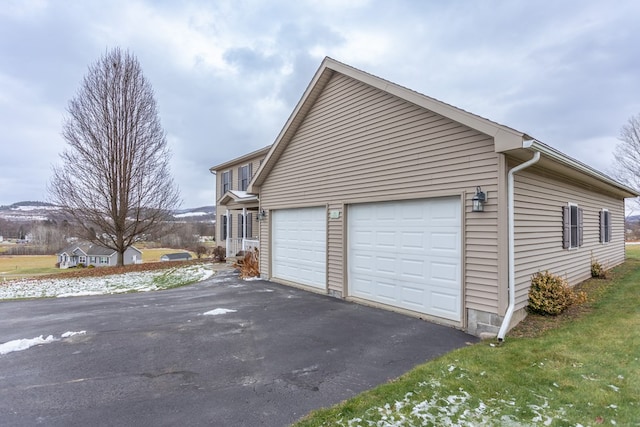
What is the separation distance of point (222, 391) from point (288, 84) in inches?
623

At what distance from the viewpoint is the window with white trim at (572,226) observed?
727cm

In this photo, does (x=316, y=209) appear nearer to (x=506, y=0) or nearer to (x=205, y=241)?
(x=506, y=0)

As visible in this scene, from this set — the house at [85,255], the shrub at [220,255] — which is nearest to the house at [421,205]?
the shrub at [220,255]

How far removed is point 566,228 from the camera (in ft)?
24.0

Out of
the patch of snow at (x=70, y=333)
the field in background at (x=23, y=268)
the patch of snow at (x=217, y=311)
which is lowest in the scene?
the field in background at (x=23, y=268)

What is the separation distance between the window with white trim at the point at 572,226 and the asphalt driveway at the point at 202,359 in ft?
13.4

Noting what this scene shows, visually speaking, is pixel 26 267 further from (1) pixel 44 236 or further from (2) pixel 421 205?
(2) pixel 421 205

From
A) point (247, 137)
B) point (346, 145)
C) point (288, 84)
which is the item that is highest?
point (288, 84)

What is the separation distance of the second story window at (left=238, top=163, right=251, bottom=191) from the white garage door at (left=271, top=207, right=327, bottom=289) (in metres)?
9.33

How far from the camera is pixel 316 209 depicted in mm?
8867

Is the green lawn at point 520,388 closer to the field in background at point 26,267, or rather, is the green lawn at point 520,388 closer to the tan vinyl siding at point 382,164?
the tan vinyl siding at point 382,164

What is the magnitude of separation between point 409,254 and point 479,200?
1777 millimetres

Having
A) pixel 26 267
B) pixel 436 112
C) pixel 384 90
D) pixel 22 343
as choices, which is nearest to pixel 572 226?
pixel 436 112

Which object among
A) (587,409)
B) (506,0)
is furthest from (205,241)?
(587,409)
